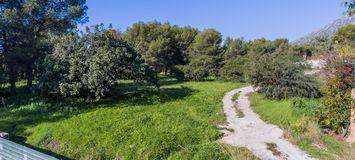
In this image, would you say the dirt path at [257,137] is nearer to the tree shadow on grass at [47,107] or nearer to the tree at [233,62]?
the tree shadow on grass at [47,107]

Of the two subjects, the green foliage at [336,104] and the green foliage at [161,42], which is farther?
the green foliage at [161,42]

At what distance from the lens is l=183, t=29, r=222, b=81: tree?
133 ft

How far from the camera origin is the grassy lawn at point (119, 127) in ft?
38.1

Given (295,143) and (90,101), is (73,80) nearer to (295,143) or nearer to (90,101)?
(90,101)

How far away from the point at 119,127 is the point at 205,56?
28.6 metres

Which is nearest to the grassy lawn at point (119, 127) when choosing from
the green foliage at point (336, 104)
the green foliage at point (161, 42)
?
the green foliage at point (336, 104)

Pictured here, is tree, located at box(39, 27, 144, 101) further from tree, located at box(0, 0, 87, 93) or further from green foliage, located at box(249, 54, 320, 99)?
green foliage, located at box(249, 54, 320, 99)

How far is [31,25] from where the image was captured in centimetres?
2247

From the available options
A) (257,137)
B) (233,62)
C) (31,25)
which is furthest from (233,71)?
(257,137)

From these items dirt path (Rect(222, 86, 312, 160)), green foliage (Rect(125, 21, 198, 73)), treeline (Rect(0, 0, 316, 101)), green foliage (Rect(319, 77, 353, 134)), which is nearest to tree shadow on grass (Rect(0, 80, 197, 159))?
treeline (Rect(0, 0, 316, 101))

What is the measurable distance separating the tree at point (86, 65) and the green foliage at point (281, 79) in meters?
8.54

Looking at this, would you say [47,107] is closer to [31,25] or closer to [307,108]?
[31,25]

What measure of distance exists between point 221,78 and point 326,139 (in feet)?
87.3

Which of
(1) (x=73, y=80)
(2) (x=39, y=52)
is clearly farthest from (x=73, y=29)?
(1) (x=73, y=80)
